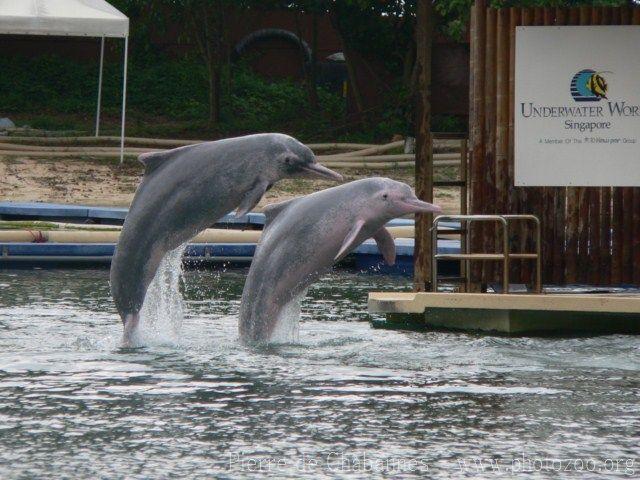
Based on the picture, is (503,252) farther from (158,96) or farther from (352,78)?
(158,96)

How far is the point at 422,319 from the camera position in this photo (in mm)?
13938

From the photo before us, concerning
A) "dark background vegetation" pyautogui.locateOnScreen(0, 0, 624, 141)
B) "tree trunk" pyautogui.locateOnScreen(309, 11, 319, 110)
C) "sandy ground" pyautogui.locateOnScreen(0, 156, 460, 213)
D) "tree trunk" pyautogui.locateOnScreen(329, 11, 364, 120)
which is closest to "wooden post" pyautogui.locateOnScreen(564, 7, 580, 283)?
"sandy ground" pyautogui.locateOnScreen(0, 156, 460, 213)

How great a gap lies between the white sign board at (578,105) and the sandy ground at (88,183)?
31.2ft

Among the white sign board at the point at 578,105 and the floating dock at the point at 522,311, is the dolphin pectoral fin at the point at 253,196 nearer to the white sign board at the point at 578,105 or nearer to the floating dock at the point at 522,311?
the floating dock at the point at 522,311

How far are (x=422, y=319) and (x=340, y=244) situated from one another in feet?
6.49

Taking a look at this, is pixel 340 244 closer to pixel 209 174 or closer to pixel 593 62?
pixel 209 174

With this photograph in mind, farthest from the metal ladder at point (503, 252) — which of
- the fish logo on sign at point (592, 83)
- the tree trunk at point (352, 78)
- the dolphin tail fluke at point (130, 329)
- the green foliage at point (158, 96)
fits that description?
the tree trunk at point (352, 78)

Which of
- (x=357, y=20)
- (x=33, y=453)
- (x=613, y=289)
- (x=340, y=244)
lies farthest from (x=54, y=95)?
(x=33, y=453)

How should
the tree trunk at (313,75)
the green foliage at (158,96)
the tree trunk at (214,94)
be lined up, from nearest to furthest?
the tree trunk at (214,94) < the green foliage at (158,96) < the tree trunk at (313,75)

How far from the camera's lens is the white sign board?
561 inches

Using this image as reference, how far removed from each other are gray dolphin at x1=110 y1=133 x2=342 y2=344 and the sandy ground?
12.2 meters

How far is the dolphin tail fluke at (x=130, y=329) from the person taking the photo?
40.9ft

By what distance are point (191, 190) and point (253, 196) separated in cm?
55

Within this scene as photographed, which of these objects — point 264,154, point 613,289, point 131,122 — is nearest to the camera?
point 264,154
